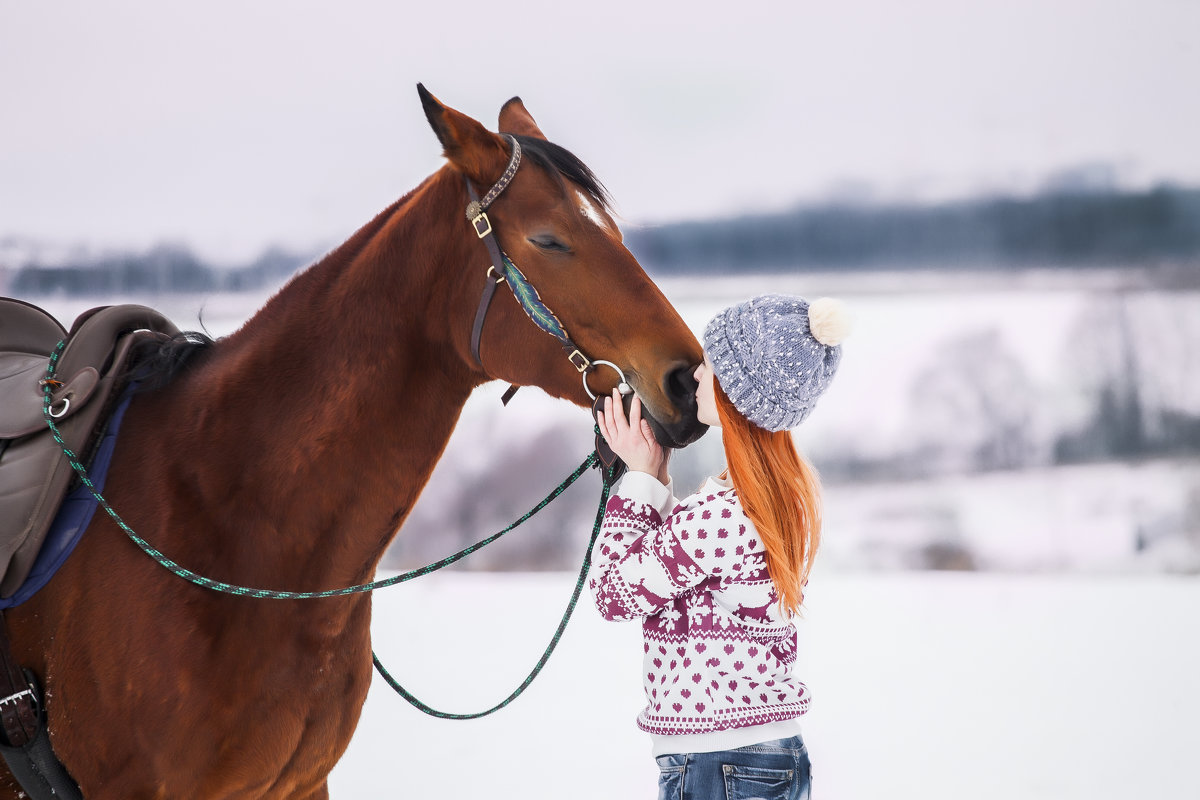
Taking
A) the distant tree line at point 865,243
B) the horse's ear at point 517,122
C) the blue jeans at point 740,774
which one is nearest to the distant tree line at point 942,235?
the distant tree line at point 865,243

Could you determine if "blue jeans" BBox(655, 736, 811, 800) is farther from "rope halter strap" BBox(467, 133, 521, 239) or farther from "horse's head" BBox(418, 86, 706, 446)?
"rope halter strap" BBox(467, 133, 521, 239)

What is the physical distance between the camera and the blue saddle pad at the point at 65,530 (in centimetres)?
106

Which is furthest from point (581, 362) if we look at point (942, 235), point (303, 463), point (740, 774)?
point (942, 235)

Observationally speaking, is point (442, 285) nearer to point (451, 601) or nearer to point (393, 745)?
point (393, 745)

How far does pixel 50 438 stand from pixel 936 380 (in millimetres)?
2849

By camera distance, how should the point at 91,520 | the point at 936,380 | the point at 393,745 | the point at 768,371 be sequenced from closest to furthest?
the point at 768,371 → the point at 91,520 → the point at 393,745 → the point at 936,380

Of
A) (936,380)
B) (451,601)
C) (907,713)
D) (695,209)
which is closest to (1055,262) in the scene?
(936,380)

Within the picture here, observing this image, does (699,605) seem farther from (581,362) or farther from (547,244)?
(547,244)

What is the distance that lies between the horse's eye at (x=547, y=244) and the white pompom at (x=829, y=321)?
0.33 m

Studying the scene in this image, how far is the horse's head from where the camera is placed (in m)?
1.05

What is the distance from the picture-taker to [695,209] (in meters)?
3.28

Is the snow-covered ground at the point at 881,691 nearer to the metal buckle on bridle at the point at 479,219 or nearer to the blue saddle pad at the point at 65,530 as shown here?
the blue saddle pad at the point at 65,530

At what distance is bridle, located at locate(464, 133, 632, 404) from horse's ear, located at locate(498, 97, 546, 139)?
0.18 metres

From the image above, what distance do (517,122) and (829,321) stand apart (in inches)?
24.6
